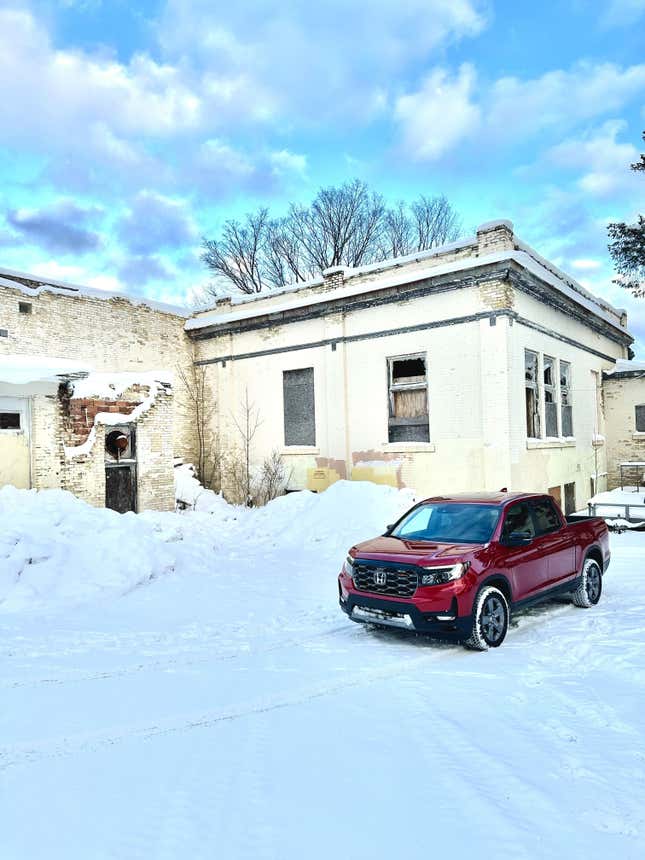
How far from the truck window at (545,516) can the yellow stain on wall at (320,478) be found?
9497 mm

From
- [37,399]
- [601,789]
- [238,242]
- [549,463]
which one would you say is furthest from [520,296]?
[238,242]

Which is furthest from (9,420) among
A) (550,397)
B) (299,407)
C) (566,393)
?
(566,393)

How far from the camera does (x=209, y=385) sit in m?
20.9

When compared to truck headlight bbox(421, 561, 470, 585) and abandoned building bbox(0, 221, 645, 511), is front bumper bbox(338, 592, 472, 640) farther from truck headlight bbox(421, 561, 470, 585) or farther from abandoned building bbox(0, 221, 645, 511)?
A: abandoned building bbox(0, 221, 645, 511)

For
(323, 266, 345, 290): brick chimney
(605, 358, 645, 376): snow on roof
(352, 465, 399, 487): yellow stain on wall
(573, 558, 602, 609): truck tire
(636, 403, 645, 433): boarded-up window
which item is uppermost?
(323, 266, 345, 290): brick chimney

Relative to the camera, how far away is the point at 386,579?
6641 millimetres

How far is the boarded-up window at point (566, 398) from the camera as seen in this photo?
1800 cm

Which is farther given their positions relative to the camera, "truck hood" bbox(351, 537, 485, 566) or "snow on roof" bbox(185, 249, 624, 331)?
"snow on roof" bbox(185, 249, 624, 331)

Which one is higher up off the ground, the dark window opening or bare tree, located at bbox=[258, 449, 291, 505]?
the dark window opening

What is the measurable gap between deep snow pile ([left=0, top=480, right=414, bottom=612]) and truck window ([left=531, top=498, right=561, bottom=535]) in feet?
15.8

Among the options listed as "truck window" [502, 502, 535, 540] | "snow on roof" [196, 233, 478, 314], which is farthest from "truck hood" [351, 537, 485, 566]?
"snow on roof" [196, 233, 478, 314]

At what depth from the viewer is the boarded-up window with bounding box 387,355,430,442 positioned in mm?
15922

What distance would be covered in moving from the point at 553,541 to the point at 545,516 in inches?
15.4

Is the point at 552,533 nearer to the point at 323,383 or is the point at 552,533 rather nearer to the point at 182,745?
the point at 182,745
